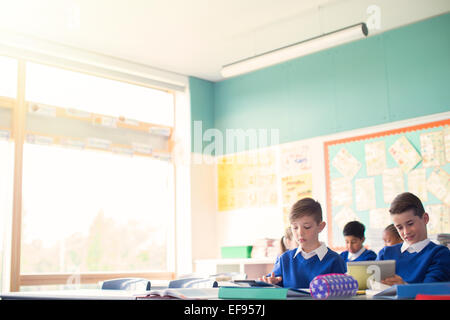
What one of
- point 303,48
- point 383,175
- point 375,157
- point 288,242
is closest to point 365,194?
point 383,175

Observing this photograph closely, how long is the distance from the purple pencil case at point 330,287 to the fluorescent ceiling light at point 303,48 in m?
3.06

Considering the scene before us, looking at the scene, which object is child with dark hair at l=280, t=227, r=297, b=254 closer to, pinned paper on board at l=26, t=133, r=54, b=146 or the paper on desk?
the paper on desk

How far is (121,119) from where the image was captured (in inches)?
209

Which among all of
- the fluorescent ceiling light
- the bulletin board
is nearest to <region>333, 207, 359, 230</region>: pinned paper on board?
the bulletin board

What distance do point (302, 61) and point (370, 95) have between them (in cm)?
86

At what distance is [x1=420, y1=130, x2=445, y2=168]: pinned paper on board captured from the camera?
4055mm

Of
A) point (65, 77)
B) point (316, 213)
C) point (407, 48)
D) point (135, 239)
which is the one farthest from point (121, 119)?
point (316, 213)

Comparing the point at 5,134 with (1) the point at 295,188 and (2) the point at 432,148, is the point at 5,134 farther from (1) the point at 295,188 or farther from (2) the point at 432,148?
(2) the point at 432,148

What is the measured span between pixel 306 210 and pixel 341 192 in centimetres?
275

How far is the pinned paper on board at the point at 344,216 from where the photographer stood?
179 inches

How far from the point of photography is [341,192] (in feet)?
15.2

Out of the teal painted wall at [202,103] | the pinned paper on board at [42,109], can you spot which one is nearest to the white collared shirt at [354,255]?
the teal painted wall at [202,103]

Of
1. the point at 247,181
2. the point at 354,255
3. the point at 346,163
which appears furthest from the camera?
the point at 247,181
